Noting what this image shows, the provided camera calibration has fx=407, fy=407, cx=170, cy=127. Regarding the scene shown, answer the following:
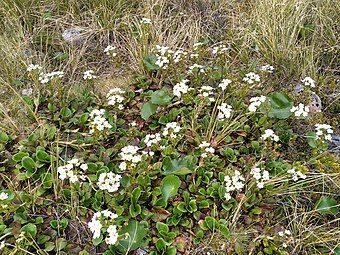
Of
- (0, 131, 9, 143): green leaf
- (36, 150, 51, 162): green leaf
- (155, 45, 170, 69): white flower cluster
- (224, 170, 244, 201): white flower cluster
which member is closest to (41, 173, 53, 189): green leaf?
(36, 150, 51, 162): green leaf

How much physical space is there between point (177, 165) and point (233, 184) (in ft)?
1.04

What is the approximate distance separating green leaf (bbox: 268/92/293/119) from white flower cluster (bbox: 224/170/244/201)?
520 millimetres

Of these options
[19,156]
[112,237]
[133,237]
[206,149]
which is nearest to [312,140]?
[206,149]

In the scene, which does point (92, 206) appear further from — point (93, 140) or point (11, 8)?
point (11, 8)

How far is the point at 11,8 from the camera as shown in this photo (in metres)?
3.24

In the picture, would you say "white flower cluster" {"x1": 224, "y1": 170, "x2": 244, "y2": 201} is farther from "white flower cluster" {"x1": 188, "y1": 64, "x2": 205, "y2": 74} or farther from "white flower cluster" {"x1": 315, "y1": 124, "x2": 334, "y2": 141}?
"white flower cluster" {"x1": 188, "y1": 64, "x2": 205, "y2": 74}

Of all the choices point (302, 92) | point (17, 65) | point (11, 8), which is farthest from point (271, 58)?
point (11, 8)

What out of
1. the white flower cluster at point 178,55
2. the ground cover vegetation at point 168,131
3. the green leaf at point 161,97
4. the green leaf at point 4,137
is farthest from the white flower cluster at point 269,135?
the green leaf at point 4,137

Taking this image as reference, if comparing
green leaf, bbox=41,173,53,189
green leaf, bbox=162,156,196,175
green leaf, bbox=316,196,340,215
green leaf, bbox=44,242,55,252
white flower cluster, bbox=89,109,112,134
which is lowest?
green leaf, bbox=316,196,340,215

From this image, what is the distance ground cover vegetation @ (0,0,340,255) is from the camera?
75.2 inches

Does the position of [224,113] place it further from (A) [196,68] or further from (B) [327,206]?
(B) [327,206]

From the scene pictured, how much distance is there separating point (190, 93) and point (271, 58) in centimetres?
77

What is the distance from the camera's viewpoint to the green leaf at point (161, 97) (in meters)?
2.42

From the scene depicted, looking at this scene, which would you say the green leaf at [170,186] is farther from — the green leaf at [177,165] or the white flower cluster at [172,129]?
the white flower cluster at [172,129]
